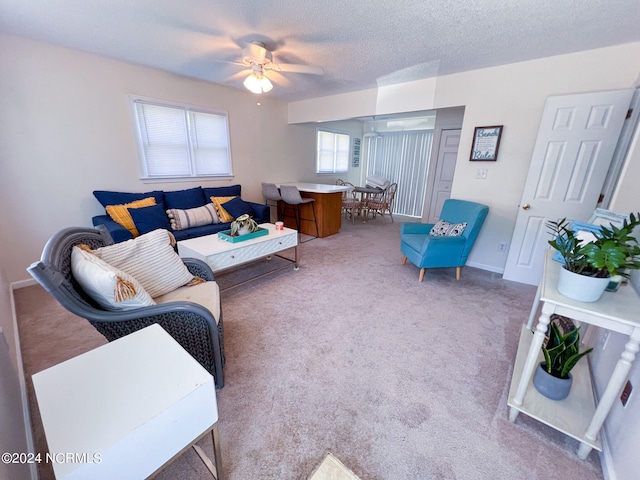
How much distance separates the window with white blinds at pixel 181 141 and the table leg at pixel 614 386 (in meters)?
4.47

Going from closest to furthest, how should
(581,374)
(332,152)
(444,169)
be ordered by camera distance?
(581,374)
(444,169)
(332,152)

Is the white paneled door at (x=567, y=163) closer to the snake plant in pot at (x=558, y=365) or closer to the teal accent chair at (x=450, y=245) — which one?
the teal accent chair at (x=450, y=245)

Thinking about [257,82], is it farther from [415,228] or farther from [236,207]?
[415,228]

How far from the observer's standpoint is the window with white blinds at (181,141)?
10.9 ft

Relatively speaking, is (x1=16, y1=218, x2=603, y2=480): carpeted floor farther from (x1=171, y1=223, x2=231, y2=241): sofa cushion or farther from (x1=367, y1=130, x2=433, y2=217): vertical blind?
(x1=367, y1=130, x2=433, y2=217): vertical blind

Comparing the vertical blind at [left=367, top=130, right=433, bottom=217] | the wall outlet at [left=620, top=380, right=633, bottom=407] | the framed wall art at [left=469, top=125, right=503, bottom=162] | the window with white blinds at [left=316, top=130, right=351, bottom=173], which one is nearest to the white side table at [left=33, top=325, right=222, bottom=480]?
the wall outlet at [left=620, top=380, right=633, bottom=407]

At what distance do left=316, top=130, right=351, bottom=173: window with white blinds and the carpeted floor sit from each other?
3.92 metres

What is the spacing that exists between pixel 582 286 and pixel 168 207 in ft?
12.9

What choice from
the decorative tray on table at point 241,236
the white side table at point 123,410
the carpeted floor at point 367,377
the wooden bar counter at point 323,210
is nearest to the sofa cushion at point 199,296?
the carpeted floor at point 367,377

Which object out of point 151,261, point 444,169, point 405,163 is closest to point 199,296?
point 151,261

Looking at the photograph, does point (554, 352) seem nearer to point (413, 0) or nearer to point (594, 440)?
point (594, 440)

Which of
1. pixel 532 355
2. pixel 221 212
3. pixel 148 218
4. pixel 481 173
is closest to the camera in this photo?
pixel 532 355

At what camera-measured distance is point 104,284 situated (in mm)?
1129

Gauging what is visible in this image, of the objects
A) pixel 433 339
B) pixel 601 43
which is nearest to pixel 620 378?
pixel 433 339
